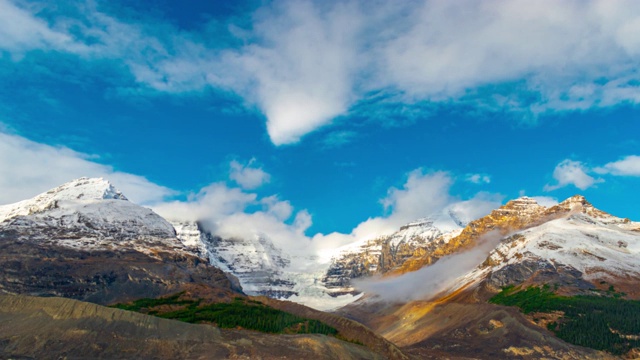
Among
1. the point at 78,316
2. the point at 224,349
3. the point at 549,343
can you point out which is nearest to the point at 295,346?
the point at 224,349

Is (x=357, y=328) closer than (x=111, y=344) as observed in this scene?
No

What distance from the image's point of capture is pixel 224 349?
141250 millimetres

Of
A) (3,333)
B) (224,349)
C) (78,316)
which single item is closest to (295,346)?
(224,349)

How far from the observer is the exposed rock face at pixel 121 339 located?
132 meters

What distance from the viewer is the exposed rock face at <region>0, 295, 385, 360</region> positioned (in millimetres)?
131500

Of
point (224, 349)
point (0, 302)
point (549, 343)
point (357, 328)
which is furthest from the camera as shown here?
point (549, 343)

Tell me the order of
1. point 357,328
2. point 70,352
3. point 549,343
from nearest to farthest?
point 70,352 < point 357,328 < point 549,343

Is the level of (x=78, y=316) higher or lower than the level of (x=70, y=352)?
higher

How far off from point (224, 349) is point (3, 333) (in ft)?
175

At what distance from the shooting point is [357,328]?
183500 millimetres

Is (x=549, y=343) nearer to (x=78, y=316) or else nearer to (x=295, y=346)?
(x=295, y=346)

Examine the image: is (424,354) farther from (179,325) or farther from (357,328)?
(179,325)

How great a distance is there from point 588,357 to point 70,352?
15923 centimetres

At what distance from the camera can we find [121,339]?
139 m
